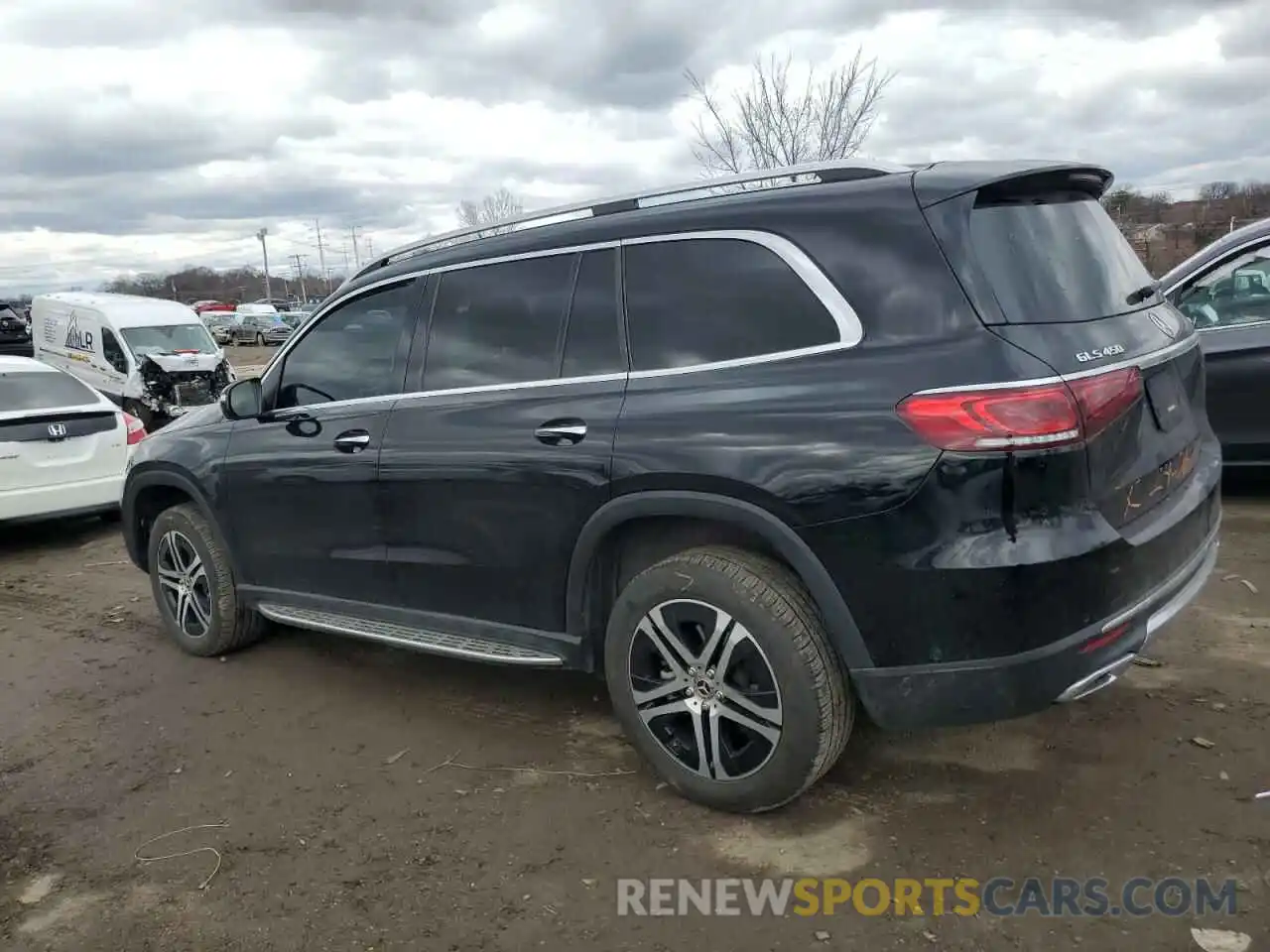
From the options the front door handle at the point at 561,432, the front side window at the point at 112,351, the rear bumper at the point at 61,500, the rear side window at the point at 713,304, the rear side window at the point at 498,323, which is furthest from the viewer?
the front side window at the point at 112,351

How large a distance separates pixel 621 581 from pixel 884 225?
142cm

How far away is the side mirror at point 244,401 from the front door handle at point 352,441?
2.16 ft

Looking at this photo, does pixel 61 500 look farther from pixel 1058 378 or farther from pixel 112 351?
A: pixel 112 351

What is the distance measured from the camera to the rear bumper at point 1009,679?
2.68 metres

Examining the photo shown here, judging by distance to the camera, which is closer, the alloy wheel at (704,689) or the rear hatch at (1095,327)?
the rear hatch at (1095,327)

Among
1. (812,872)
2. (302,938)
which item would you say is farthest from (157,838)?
(812,872)

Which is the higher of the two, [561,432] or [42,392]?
[42,392]

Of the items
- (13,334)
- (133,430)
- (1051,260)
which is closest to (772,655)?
(1051,260)

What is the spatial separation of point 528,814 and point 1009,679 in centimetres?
159

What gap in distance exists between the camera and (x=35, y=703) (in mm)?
4605

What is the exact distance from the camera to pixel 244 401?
14.8 feet

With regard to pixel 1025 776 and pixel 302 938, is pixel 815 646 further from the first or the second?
pixel 302 938

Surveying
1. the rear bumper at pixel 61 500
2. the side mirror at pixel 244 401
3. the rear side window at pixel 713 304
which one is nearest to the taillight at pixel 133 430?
the rear bumper at pixel 61 500

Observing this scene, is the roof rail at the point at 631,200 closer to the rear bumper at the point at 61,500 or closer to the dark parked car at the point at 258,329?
the rear bumper at the point at 61,500
